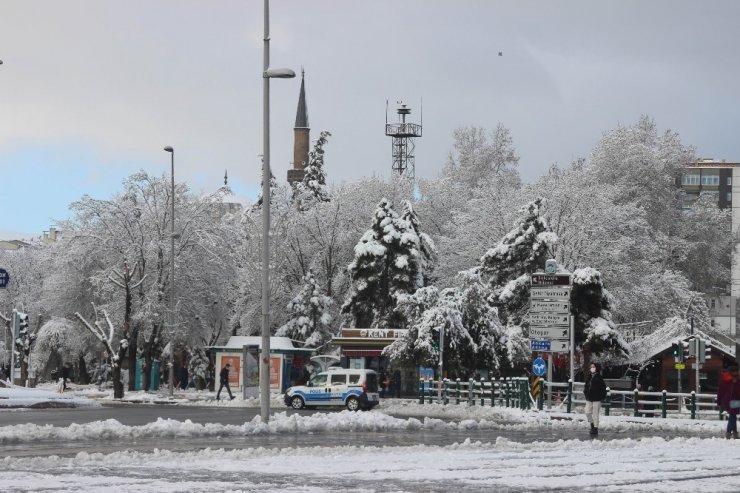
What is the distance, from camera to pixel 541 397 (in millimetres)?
41500

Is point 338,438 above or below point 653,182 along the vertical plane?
below

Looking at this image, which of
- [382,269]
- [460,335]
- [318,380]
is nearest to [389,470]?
[318,380]

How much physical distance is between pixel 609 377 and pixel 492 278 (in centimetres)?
813

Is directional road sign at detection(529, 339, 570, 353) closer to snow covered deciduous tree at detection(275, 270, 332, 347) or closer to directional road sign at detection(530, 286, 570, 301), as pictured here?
directional road sign at detection(530, 286, 570, 301)

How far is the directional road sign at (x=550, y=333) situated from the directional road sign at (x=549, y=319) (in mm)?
127

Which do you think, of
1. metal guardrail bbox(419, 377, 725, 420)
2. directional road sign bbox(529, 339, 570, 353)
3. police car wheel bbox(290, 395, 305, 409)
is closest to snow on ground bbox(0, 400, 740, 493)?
metal guardrail bbox(419, 377, 725, 420)

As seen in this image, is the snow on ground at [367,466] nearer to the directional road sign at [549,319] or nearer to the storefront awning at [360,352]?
the directional road sign at [549,319]

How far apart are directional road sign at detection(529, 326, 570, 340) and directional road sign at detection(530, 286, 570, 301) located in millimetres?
941

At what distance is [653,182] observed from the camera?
78188mm

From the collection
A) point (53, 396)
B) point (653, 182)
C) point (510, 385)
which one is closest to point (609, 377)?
point (653, 182)

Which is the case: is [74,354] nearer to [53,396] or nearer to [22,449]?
[53,396]

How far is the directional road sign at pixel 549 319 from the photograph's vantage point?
39906mm

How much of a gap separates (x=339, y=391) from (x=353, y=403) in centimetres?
105

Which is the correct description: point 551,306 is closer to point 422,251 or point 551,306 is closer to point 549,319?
point 549,319
